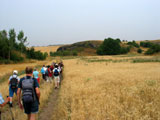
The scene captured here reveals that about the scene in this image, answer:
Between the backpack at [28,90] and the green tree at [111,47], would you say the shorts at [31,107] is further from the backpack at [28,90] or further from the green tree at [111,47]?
the green tree at [111,47]

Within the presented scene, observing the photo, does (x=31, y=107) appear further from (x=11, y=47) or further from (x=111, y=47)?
(x=111, y=47)

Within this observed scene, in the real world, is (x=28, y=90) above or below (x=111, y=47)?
below

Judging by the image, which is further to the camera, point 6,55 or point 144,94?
point 6,55

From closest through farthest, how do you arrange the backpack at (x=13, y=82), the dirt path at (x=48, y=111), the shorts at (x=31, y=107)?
the shorts at (x=31, y=107), the dirt path at (x=48, y=111), the backpack at (x=13, y=82)

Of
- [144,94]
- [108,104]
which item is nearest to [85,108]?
[108,104]

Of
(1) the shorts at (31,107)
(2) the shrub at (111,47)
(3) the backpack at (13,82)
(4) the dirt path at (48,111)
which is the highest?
(2) the shrub at (111,47)

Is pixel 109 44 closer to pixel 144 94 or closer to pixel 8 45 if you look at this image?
pixel 8 45

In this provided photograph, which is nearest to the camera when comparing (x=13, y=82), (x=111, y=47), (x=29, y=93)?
(x=29, y=93)

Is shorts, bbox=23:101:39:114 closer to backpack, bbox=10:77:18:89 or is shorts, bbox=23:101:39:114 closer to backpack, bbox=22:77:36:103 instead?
backpack, bbox=22:77:36:103

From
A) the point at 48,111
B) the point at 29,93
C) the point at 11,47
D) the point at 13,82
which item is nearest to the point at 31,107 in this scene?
the point at 29,93

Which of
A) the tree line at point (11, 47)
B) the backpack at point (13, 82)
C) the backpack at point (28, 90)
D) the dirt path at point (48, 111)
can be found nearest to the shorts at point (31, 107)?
the backpack at point (28, 90)

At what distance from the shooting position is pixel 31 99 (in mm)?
4230

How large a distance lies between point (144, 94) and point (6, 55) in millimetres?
48533

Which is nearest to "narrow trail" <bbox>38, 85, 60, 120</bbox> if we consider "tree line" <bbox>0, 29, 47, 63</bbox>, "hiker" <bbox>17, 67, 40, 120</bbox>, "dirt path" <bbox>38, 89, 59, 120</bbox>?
"dirt path" <bbox>38, 89, 59, 120</bbox>
